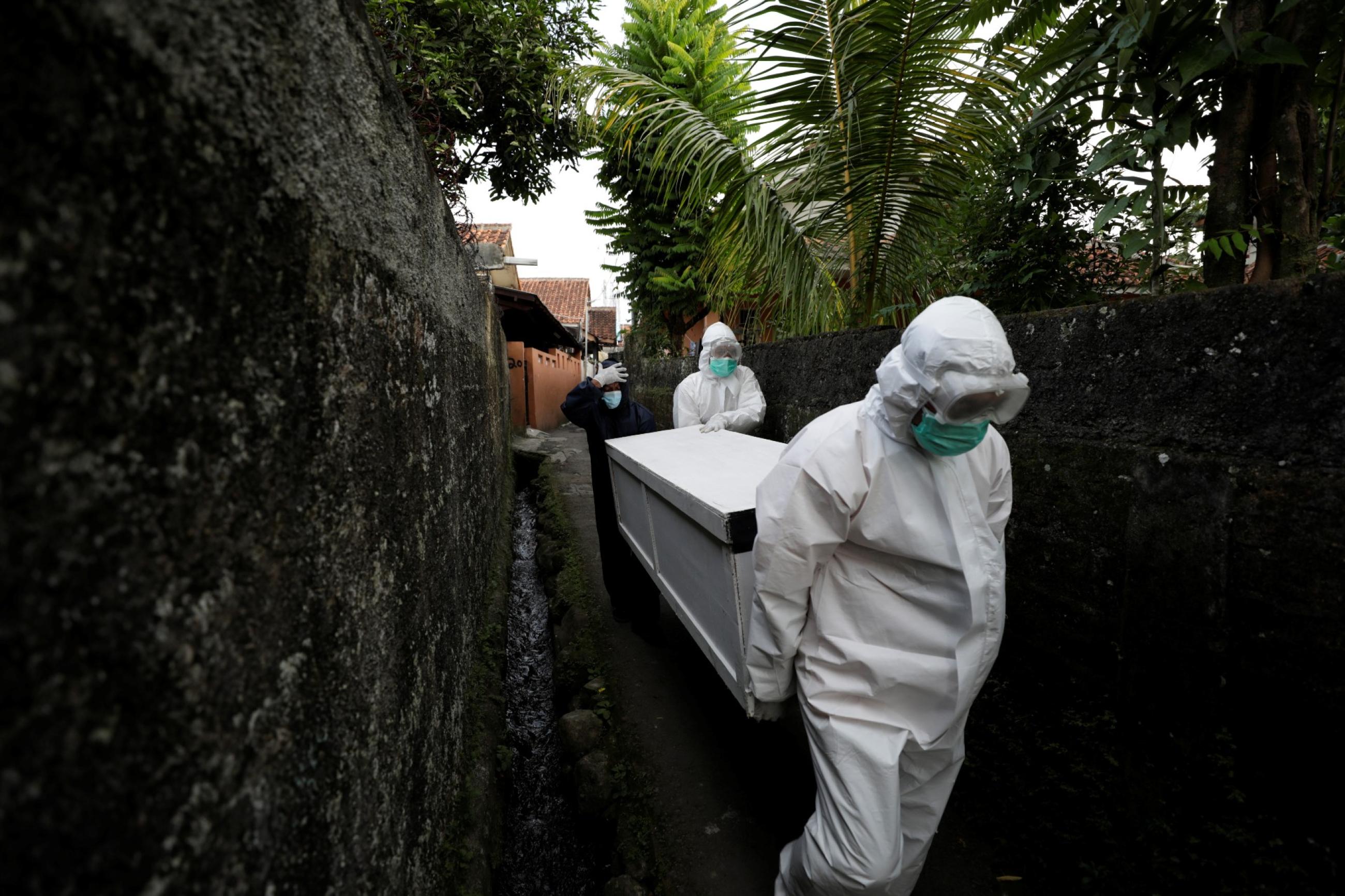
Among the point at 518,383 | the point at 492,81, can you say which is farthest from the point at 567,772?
the point at 518,383

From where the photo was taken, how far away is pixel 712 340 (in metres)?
4.39

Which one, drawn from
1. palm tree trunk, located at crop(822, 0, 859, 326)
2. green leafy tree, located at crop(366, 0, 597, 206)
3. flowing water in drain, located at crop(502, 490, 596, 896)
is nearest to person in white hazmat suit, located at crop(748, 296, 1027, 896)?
flowing water in drain, located at crop(502, 490, 596, 896)

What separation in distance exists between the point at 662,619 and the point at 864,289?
9.13 ft

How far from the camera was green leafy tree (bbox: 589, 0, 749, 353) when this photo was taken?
5.29m

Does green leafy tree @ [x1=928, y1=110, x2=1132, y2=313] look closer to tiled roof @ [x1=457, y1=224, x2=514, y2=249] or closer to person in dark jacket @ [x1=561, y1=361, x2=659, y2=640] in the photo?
person in dark jacket @ [x1=561, y1=361, x2=659, y2=640]

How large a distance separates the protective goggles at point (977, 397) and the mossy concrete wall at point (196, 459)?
137 cm

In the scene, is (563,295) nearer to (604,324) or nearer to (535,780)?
(604,324)

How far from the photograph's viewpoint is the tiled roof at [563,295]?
86.8 feet

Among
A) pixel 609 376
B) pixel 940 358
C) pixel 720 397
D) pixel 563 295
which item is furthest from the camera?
pixel 563 295

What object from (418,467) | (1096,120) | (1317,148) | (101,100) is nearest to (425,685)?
(418,467)

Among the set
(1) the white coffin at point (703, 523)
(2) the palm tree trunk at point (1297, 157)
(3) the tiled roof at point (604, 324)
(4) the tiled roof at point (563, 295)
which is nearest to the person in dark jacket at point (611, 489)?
(1) the white coffin at point (703, 523)

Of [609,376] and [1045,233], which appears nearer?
[1045,233]

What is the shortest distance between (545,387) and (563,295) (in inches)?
618

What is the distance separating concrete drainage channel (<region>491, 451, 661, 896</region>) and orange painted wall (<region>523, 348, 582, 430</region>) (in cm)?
695
